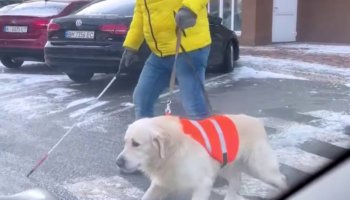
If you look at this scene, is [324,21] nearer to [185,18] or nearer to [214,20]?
[214,20]

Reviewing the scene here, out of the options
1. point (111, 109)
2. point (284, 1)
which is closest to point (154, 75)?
point (111, 109)

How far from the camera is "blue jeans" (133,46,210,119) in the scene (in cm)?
593

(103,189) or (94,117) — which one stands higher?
(103,189)

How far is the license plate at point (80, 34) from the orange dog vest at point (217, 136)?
618 cm

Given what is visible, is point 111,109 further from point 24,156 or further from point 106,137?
point 24,156

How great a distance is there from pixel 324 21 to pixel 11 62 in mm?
8847

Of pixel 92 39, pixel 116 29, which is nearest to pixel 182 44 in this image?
pixel 116 29

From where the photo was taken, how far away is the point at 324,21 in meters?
20.1

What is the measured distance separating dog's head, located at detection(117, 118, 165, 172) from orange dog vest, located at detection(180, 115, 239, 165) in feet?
0.75

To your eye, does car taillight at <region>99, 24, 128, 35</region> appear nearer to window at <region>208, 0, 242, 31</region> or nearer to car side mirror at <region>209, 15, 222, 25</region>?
car side mirror at <region>209, 15, 222, 25</region>

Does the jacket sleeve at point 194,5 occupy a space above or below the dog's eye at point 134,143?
above

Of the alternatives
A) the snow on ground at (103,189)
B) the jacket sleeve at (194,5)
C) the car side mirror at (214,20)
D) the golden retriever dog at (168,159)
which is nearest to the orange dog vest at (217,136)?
the golden retriever dog at (168,159)

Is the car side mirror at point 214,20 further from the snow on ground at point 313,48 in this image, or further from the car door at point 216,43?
the snow on ground at point 313,48

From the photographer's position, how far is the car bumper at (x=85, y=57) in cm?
1092
